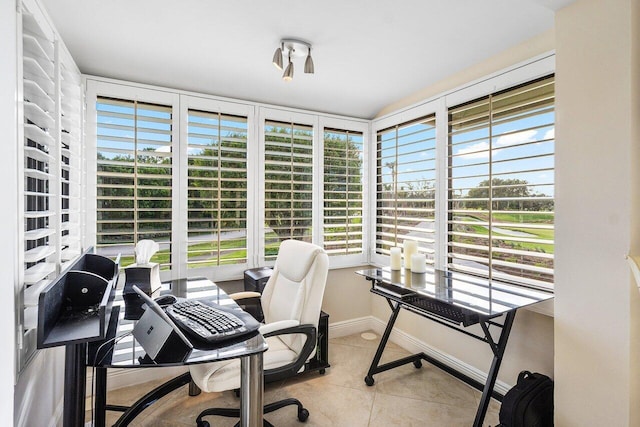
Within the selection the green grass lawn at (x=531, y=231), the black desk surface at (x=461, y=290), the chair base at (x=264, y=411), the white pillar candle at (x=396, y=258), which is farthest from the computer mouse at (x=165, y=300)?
the green grass lawn at (x=531, y=231)

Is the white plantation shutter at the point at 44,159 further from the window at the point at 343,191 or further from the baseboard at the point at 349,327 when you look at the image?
the baseboard at the point at 349,327

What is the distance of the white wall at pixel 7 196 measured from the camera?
3.23 ft

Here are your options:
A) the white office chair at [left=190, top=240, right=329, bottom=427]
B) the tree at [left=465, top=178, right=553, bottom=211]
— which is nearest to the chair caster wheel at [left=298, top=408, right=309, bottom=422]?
the white office chair at [left=190, top=240, right=329, bottom=427]

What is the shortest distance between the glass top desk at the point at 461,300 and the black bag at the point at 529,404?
0.15m

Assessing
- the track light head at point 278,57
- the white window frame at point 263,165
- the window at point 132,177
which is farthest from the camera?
A: the white window frame at point 263,165

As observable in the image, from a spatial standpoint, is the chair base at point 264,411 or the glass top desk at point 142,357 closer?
the glass top desk at point 142,357

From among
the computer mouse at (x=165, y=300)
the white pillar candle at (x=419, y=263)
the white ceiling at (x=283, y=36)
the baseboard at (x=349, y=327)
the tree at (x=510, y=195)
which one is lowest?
the baseboard at (x=349, y=327)

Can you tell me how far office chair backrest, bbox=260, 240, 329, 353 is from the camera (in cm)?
186

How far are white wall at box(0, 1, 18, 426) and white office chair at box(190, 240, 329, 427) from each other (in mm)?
769

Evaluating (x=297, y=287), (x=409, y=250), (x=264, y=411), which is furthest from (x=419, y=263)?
(x=264, y=411)

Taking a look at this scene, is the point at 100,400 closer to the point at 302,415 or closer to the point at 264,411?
the point at 264,411

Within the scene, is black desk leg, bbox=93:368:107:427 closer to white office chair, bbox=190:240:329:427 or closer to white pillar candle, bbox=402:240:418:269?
white office chair, bbox=190:240:329:427

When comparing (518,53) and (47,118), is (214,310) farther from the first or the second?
(518,53)

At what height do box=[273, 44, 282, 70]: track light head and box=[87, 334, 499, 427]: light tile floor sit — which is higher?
A: box=[273, 44, 282, 70]: track light head
